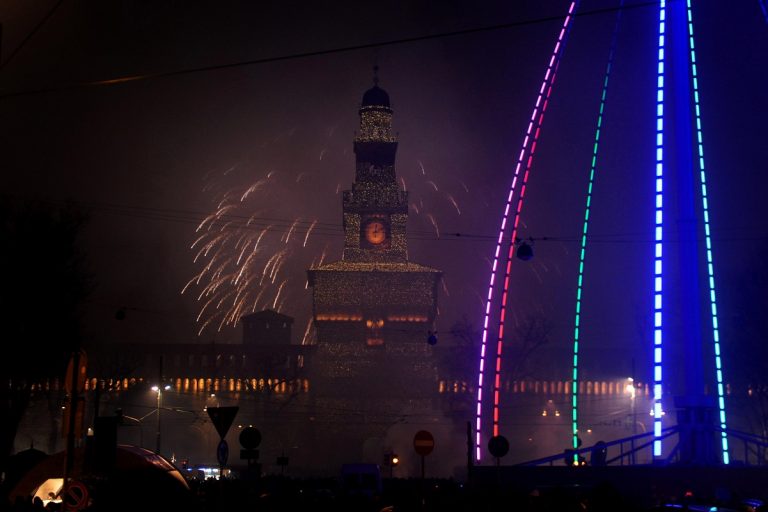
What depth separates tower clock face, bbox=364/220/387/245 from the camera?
393 feet

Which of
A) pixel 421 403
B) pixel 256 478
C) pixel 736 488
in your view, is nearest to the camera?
pixel 256 478

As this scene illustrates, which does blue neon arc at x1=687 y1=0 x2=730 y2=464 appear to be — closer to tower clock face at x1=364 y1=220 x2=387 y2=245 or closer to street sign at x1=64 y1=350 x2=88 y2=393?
street sign at x1=64 y1=350 x2=88 y2=393

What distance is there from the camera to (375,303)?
376 ft

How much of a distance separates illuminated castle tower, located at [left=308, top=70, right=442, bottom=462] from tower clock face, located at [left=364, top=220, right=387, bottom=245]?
0.10 m

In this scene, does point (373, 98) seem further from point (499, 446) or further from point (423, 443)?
point (423, 443)

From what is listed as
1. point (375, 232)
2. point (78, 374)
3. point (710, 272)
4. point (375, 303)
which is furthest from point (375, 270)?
point (78, 374)

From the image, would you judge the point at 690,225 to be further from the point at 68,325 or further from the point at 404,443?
the point at 404,443

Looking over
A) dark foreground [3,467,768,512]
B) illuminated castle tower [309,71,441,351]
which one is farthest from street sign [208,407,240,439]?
illuminated castle tower [309,71,441,351]

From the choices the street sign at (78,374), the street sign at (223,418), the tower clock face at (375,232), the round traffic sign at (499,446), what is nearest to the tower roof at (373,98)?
the tower clock face at (375,232)

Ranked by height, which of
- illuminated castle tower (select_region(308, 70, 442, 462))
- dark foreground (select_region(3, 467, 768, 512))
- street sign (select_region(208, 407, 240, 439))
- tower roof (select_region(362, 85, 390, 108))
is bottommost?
dark foreground (select_region(3, 467, 768, 512))

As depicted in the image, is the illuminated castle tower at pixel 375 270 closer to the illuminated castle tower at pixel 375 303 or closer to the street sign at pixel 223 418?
the illuminated castle tower at pixel 375 303

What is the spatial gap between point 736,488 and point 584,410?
64836 mm

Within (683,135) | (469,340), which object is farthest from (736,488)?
(469,340)

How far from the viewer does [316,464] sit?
319 ft
